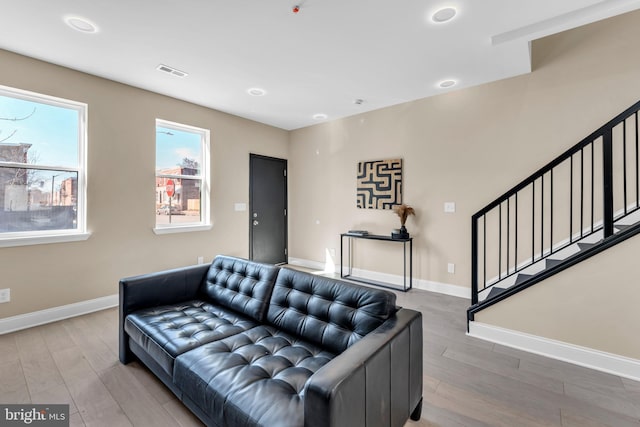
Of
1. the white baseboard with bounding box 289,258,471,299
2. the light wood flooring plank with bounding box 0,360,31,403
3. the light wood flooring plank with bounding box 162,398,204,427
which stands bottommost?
the light wood flooring plank with bounding box 162,398,204,427

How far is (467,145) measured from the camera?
12.4 feet

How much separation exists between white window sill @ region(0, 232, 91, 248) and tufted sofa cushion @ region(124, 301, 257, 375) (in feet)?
5.66

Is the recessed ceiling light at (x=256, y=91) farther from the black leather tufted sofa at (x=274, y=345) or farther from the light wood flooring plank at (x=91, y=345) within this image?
the light wood flooring plank at (x=91, y=345)

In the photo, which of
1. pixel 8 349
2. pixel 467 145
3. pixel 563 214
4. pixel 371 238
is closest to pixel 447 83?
pixel 467 145

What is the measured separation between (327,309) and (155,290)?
155 cm

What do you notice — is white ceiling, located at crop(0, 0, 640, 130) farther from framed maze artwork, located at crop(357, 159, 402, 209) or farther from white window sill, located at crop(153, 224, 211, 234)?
white window sill, located at crop(153, 224, 211, 234)

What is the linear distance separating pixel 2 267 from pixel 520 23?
5.39 meters

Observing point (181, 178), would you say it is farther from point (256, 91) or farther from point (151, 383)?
point (151, 383)

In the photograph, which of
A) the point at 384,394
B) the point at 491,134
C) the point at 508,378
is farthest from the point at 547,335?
the point at 491,134

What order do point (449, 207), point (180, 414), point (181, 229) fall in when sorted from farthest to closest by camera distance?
1. point (181, 229)
2. point (449, 207)
3. point (180, 414)

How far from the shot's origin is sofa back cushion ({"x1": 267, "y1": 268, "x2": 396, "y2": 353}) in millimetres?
1618

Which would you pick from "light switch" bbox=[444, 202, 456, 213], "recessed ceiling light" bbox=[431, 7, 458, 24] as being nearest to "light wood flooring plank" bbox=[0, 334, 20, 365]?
"recessed ceiling light" bbox=[431, 7, 458, 24]

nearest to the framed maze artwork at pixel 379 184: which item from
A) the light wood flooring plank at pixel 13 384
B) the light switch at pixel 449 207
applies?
the light switch at pixel 449 207

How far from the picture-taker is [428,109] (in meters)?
4.08
